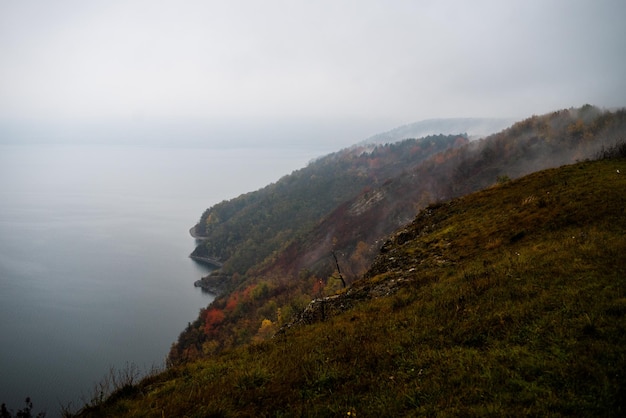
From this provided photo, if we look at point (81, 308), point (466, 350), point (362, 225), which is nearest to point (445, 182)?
point (362, 225)

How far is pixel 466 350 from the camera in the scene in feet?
28.7

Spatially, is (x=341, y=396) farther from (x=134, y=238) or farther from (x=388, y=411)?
(x=134, y=238)

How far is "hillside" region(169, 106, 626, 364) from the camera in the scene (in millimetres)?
100750

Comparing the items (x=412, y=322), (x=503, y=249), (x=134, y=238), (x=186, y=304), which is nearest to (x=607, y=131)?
(x=503, y=249)

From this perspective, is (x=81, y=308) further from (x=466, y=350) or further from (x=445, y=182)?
(x=445, y=182)

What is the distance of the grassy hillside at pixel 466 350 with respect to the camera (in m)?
6.82

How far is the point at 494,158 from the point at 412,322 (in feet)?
631

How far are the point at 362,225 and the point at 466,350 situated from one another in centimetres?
15487

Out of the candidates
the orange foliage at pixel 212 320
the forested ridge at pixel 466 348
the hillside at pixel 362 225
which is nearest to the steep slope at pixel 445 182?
the hillside at pixel 362 225

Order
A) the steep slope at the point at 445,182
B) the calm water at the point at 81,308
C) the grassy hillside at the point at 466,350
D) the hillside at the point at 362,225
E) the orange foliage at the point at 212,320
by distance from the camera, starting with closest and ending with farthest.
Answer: the grassy hillside at the point at 466,350, the calm water at the point at 81,308, the orange foliage at the point at 212,320, the hillside at the point at 362,225, the steep slope at the point at 445,182

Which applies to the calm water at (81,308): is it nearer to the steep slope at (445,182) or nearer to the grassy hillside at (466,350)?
the grassy hillside at (466,350)

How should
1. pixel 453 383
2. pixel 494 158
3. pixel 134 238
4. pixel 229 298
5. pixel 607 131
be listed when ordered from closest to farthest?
1. pixel 453 383
2. pixel 229 298
3. pixel 607 131
4. pixel 494 158
5. pixel 134 238

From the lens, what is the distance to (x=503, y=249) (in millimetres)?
16859

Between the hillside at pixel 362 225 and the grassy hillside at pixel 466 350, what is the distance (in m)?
75.1
